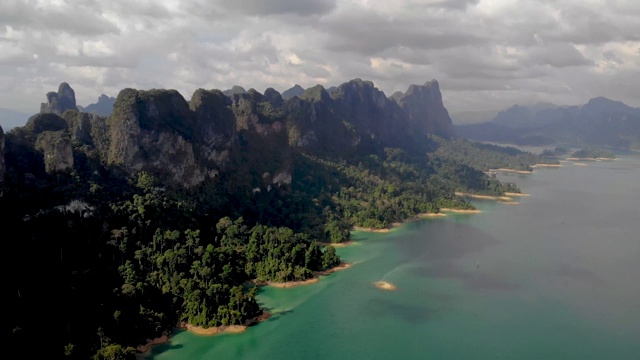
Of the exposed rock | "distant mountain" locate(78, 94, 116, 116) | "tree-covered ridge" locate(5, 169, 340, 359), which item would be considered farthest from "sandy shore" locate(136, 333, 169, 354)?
"distant mountain" locate(78, 94, 116, 116)

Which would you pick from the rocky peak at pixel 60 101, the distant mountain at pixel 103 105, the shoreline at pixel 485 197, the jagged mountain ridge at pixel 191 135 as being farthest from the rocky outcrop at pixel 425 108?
the rocky peak at pixel 60 101

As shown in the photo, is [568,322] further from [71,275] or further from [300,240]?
[71,275]

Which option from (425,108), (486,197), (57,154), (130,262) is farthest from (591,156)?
(57,154)

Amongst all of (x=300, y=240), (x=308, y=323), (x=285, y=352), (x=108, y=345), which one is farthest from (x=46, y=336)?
(x=300, y=240)

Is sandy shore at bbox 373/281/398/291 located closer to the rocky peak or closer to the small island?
the rocky peak

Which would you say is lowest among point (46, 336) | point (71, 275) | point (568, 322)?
point (568, 322)

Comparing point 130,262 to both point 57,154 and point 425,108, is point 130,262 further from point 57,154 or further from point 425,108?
point 425,108
